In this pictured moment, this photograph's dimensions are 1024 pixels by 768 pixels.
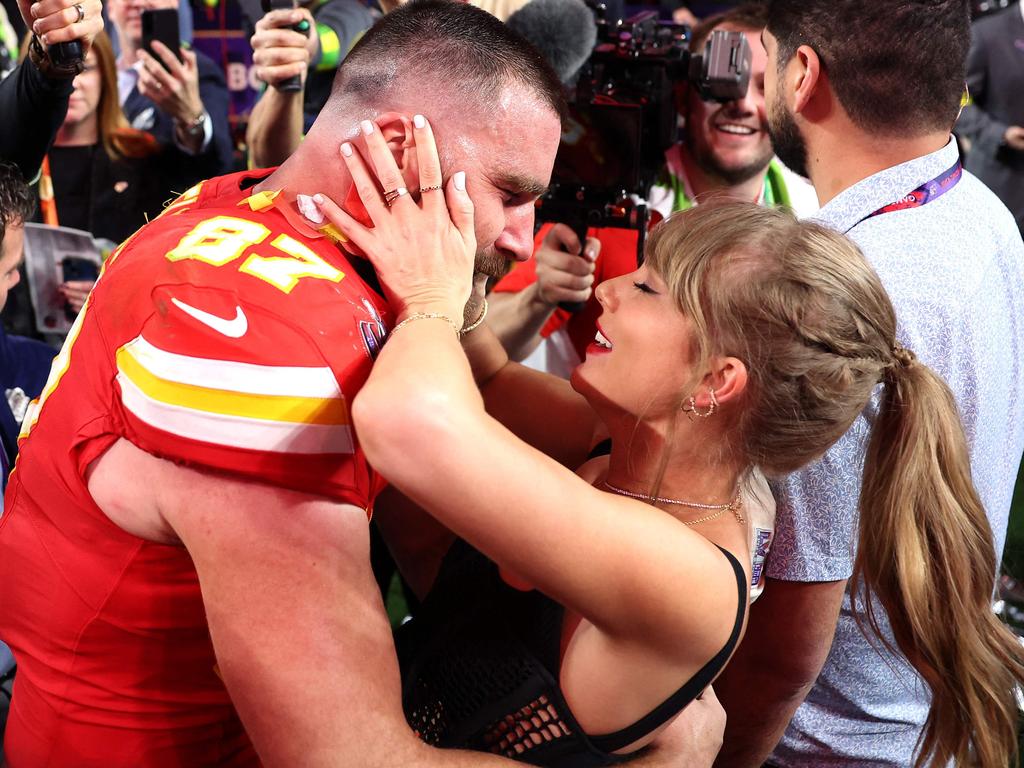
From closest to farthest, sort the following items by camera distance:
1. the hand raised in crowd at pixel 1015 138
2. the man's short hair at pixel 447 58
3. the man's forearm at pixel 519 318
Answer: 1. the man's short hair at pixel 447 58
2. the man's forearm at pixel 519 318
3. the hand raised in crowd at pixel 1015 138

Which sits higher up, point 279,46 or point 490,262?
point 490,262

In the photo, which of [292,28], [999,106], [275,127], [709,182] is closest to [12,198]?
[275,127]

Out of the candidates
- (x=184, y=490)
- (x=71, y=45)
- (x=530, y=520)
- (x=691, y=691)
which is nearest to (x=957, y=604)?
(x=691, y=691)

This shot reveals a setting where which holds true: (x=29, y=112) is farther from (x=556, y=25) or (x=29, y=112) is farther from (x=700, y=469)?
(x=700, y=469)

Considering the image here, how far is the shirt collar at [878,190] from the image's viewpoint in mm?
1758

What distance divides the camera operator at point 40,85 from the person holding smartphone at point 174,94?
0.81 m

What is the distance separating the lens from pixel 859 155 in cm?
187

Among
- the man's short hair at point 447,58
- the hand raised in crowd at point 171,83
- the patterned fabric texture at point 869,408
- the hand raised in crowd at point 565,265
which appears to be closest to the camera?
the man's short hair at point 447,58

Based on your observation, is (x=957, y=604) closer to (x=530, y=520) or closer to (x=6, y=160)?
(x=530, y=520)

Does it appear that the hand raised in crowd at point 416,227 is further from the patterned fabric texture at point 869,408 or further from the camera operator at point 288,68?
the camera operator at point 288,68

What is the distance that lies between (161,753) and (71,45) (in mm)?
1742

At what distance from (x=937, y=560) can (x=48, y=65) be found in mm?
2246

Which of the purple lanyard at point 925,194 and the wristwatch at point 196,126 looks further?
the wristwatch at point 196,126

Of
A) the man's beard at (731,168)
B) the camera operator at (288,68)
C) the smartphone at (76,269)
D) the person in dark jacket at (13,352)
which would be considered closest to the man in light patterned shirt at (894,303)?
the man's beard at (731,168)
